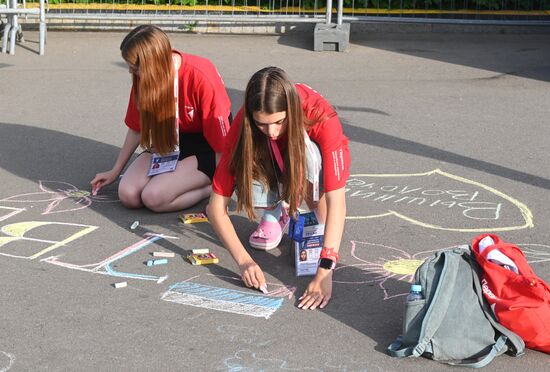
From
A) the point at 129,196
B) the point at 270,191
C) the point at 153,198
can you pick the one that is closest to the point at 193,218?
the point at 153,198

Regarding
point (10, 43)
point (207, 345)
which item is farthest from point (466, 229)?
point (10, 43)

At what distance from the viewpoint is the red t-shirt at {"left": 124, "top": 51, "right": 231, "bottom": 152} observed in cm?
541

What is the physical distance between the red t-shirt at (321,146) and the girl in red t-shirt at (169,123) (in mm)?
967

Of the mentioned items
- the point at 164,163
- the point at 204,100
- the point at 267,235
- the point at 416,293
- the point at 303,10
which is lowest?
the point at 267,235

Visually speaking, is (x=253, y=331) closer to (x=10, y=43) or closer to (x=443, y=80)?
(x=443, y=80)

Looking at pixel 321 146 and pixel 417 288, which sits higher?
pixel 321 146

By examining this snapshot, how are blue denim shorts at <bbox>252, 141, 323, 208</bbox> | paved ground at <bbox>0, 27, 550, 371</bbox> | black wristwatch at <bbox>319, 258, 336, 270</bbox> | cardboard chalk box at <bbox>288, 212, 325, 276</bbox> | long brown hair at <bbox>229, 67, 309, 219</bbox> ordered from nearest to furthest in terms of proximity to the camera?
paved ground at <bbox>0, 27, 550, 371</bbox>, long brown hair at <bbox>229, 67, 309, 219</bbox>, black wristwatch at <bbox>319, 258, 336, 270</bbox>, blue denim shorts at <bbox>252, 141, 323, 208</bbox>, cardboard chalk box at <bbox>288, 212, 325, 276</bbox>

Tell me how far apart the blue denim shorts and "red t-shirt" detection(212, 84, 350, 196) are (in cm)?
5

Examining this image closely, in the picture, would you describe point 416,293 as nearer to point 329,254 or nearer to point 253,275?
point 329,254

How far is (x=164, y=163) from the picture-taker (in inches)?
223

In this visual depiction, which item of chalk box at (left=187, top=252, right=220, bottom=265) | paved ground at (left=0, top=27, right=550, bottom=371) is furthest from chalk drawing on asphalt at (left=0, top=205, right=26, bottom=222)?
chalk box at (left=187, top=252, right=220, bottom=265)

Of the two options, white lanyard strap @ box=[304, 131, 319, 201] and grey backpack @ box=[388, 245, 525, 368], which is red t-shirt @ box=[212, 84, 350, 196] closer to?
white lanyard strap @ box=[304, 131, 319, 201]

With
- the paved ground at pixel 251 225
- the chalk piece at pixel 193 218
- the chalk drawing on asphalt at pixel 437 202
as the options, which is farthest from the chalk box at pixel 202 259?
the chalk drawing on asphalt at pixel 437 202

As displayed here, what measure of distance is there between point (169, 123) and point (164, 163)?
0.32 metres
